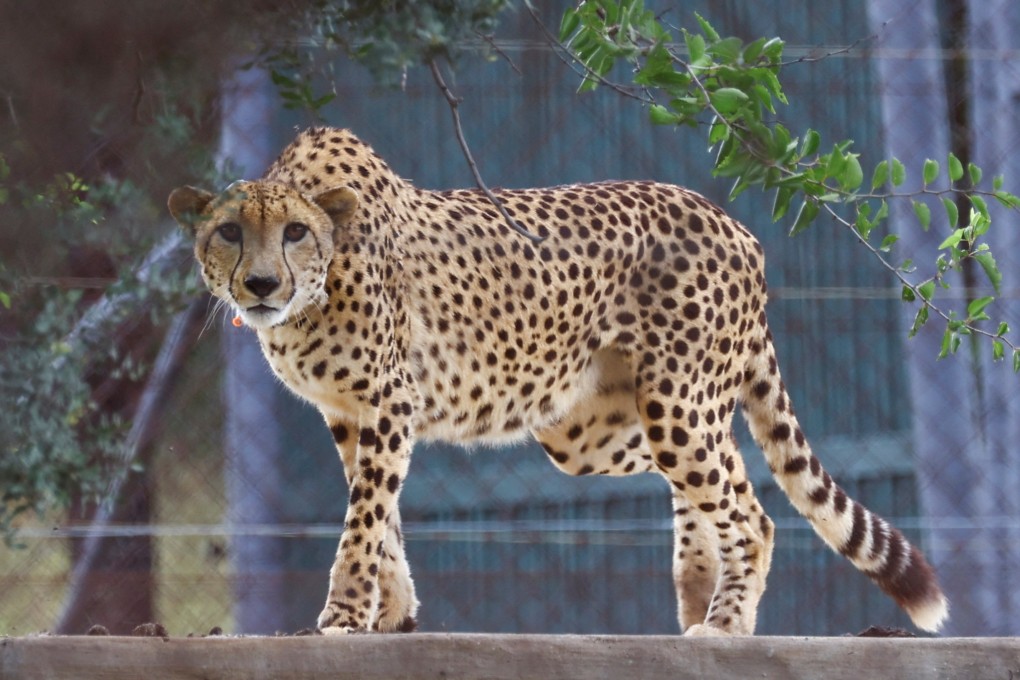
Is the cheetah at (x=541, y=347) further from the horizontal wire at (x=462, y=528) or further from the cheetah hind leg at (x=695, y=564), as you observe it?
the horizontal wire at (x=462, y=528)

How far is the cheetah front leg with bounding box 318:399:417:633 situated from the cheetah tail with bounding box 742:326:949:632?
1063 mm

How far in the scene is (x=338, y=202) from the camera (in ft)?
12.7

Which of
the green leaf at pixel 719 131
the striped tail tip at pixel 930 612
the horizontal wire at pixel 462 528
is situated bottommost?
the striped tail tip at pixel 930 612

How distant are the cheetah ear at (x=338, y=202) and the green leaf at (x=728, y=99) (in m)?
1.44

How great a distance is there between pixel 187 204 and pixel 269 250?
1241 millimetres

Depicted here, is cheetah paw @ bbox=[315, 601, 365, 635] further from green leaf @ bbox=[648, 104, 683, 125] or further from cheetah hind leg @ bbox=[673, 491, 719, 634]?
green leaf @ bbox=[648, 104, 683, 125]

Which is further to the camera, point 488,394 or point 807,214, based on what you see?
point 488,394

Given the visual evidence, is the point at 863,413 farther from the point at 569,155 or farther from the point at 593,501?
the point at 569,155

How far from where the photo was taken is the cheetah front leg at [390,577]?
13.2 ft

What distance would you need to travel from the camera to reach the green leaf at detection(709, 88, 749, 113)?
2521mm

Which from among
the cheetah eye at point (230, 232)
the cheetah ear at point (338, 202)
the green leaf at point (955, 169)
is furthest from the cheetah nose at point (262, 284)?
the green leaf at point (955, 169)

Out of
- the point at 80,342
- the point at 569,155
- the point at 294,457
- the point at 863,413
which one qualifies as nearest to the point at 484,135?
the point at 569,155

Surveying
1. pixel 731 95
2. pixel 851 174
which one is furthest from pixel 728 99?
pixel 851 174

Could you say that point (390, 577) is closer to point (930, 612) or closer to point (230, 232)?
point (230, 232)
